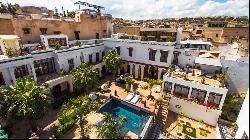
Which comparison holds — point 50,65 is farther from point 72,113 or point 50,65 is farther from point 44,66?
point 72,113

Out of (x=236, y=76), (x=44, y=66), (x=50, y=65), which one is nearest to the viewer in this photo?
(x=236, y=76)

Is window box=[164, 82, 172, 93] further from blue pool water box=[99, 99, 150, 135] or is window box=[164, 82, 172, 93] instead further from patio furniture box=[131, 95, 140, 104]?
blue pool water box=[99, 99, 150, 135]

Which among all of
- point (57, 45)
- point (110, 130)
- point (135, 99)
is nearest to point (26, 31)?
point (57, 45)

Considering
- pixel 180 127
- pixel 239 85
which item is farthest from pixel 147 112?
pixel 239 85

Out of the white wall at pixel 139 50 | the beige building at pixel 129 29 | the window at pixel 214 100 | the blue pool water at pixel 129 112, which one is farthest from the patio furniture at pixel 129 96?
the beige building at pixel 129 29

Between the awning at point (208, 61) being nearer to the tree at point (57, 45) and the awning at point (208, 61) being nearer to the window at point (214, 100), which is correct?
the window at point (214, 100)

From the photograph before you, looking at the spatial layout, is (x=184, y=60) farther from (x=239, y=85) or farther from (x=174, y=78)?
(x=239, y=85)
